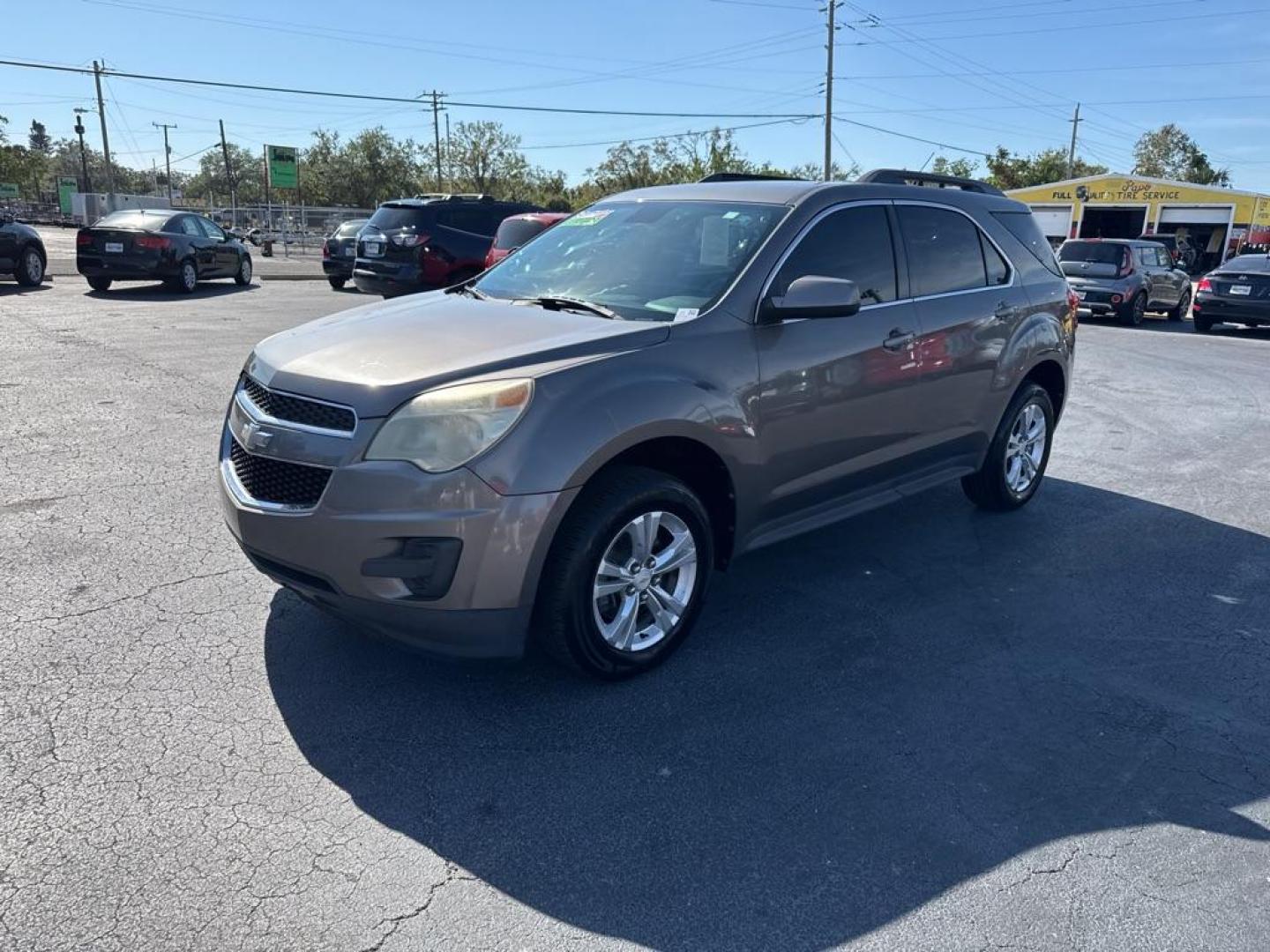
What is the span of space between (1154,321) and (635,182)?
4828cm

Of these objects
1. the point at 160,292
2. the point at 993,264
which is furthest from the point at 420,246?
the point at 993,264

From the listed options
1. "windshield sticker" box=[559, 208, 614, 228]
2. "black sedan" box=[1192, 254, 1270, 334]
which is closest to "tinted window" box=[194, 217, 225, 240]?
"windshield sticker" box=[559, 208, 614, 228]

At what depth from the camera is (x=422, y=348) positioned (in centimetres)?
347

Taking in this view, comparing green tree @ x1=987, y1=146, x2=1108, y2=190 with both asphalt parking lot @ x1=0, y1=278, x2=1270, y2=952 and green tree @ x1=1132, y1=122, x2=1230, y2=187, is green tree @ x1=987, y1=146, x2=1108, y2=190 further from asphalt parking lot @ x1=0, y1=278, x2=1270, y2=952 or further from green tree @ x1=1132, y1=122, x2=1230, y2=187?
asphalt parking lot @ x1=0, y1=278, x2=1270, y2=952

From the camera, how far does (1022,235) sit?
5793 mm

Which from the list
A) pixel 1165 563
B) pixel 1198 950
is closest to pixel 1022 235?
pixel 1165 563

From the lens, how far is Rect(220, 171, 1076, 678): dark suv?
3.09 m

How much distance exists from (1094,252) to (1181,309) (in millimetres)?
3412

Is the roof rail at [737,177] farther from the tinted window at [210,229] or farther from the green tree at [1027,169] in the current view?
the green tree at [1027,169]

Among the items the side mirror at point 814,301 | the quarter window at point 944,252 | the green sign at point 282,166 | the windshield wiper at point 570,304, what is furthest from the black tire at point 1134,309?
the green sign at point 282,166

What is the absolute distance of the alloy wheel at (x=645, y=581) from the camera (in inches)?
138

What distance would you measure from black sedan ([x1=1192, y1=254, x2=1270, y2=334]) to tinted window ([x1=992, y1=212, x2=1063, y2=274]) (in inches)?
556

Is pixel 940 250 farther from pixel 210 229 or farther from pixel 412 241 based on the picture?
pixel 210 229

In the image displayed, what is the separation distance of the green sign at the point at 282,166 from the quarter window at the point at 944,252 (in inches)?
1595
